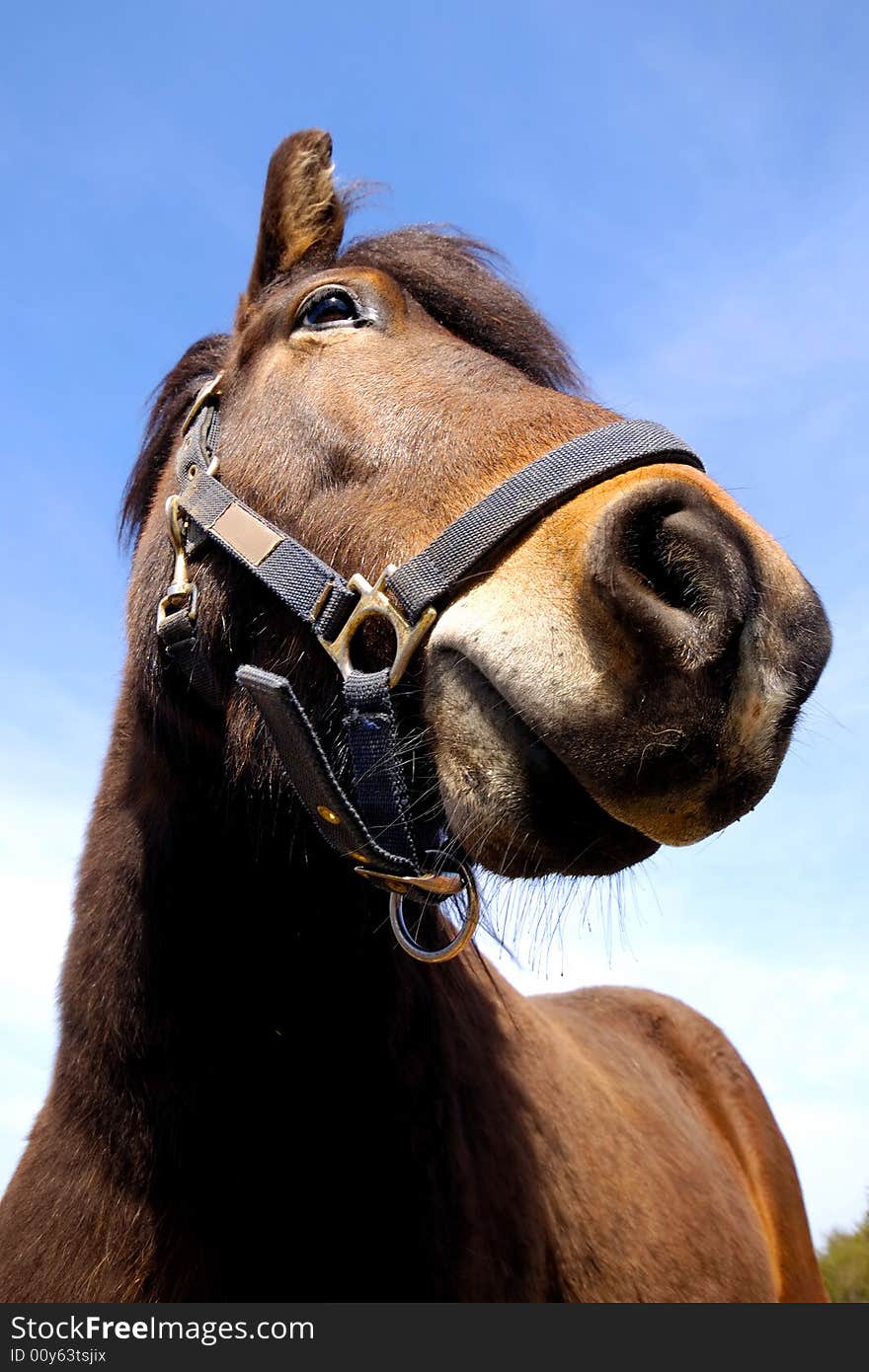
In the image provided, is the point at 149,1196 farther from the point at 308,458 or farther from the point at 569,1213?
the point at 308,458

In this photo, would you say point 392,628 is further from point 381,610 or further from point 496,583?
point 496,583

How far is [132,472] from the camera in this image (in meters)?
3.68

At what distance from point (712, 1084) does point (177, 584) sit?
4748 mm

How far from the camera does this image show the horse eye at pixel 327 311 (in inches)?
118

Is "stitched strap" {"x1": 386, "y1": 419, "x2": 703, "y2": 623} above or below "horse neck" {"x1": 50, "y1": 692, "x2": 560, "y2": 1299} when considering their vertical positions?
above

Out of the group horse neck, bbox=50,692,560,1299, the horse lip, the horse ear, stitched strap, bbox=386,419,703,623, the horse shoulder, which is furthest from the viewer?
the horse shoulder

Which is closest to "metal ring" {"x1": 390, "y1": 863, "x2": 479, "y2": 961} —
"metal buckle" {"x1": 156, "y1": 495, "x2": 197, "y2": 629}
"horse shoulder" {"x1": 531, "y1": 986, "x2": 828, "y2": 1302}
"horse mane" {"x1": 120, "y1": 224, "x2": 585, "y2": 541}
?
"metal buckle" {"x1": 156, "y1": 495, "x2": 197, "y2": 629}

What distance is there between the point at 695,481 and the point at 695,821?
63 centimetres

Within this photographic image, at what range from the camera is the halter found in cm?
212

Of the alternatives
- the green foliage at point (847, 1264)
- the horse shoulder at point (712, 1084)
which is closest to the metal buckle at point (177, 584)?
the horse shoulder at point (712, 1084)

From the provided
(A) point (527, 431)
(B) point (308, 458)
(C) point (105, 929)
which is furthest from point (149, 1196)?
(A) point (527, 431)

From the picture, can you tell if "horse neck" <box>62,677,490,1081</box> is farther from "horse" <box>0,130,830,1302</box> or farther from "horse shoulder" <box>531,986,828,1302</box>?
"horse shoulder" <box>531,986,828,1302</box>

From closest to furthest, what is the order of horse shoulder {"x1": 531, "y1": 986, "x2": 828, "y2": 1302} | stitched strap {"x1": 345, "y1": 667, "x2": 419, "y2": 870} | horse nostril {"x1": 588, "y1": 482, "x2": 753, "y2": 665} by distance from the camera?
horse nostril {"x1": 588, "y1": 482, "x2": 753, "y2": 665} → stitched strap {"x1": 345, "y1": 667, "x2": 419, "y2": 870} → horse shoulder {"x1": 531, "y1": 986, "x2": 828, "y2": 1302}

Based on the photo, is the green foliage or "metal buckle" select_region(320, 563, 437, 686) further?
the green foliage
